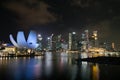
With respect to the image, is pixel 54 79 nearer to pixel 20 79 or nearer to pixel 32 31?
pixel 20 79

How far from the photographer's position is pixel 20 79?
1758cm

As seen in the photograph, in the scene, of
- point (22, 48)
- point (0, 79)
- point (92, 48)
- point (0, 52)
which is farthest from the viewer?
point (92, 48)

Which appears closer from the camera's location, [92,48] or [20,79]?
[20,79]

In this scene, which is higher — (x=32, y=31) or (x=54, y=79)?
(x=32, y=31)

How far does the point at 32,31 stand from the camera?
8975 cm

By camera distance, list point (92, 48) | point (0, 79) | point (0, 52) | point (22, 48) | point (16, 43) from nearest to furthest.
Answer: point (0, 79), point (0, 52), point (22, 48), point (16, 43), point (92, 48)

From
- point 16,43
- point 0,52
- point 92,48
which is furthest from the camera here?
point 92,48

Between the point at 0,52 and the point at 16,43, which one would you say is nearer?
the point at 0,52

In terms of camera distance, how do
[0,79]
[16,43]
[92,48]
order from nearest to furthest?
[0,79] < [16,43] < [92,48]

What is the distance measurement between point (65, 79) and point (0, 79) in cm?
476

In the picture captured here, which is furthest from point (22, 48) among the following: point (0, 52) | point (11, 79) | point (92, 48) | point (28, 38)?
point (11, 79)

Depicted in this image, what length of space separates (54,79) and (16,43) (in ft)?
250

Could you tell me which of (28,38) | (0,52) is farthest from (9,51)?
(28,38)

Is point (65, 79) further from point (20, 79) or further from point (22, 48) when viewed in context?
point (22, 48)
